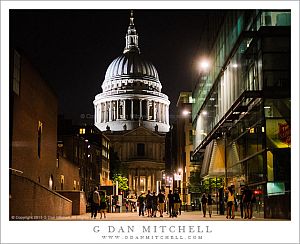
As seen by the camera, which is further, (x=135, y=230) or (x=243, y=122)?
(x=243, y=122)

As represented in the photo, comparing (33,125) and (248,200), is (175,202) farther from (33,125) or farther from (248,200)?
(33,125)

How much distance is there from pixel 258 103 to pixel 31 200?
1362 cm

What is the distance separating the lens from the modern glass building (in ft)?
113

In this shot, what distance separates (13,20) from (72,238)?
7.96 m

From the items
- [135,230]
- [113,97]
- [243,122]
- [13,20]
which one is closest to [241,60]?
[243,122]

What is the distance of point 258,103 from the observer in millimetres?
37750

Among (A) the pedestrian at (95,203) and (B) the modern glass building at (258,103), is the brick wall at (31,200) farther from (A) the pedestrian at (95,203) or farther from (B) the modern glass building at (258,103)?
(B) the modern glass building at (258,103)

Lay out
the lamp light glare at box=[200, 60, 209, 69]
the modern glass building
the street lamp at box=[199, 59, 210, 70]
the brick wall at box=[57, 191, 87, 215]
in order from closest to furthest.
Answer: the modern glass building < the brick wall at box=[57, 191, 87, 215] < the street lamp at box=[199, 59, 210, 70] < the lamp light glare at box=[200, 60, 209, 69]

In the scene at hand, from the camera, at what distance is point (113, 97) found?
196 metres

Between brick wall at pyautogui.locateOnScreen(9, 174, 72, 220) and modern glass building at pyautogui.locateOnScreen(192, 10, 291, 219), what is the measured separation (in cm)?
1132

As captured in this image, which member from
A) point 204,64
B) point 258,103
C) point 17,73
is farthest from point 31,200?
point 204,64

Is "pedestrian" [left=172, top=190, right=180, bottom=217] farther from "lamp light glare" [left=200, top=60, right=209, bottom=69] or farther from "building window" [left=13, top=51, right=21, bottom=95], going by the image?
"lamp light glare" [left=200, top=60, right=209, bottom=69]

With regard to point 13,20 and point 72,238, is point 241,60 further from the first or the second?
point 72,238

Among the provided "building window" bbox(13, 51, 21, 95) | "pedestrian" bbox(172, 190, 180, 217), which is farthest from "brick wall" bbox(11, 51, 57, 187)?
"pedestrian" bbox(172, 190, 180, 217)
